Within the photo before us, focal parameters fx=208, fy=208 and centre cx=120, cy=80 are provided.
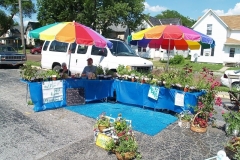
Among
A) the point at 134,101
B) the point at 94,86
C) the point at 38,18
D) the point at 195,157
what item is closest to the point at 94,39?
the point at 94,86

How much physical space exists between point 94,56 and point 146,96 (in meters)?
3.71

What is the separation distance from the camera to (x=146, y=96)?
712 centimetres

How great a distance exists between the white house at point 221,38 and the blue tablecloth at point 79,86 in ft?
77.8

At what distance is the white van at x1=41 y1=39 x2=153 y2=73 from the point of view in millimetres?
9086

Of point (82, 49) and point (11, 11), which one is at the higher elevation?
point (11, 11)

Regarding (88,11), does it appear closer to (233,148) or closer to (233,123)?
(233,123)

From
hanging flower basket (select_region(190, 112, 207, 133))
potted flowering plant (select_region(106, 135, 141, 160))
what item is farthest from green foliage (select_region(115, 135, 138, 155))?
hanging flower basket (select_region(190, 112, 207, 133))

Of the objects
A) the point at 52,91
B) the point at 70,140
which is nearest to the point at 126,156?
the point at 70,140

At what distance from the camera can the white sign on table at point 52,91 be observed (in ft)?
21.5

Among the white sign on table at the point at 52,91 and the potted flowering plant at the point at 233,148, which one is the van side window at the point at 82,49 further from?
the potted flowering plant at the point at 233,148

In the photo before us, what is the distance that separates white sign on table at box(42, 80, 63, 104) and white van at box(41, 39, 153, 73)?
6.16 ft

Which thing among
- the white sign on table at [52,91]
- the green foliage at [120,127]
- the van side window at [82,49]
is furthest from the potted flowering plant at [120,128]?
the van side window at [82,49]

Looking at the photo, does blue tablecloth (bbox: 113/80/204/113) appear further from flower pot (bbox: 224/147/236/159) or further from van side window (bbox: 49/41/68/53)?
van side window (bbox: 49/41/68/53)

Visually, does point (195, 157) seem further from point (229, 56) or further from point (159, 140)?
point (229, 56)
